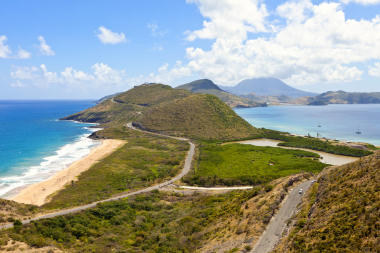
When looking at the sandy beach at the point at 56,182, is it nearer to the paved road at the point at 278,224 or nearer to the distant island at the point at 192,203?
the distant island at the point at 192,203

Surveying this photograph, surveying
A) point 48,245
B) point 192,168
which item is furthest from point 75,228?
point 192,168

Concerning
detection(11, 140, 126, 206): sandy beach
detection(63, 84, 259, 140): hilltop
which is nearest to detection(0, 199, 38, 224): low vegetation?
detection(11, 140, 126, 206): sandy beach

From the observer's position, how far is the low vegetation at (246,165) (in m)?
63.6

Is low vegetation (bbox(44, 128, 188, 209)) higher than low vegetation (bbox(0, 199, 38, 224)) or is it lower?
lower

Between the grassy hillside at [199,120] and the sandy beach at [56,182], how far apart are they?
52179 millimetres

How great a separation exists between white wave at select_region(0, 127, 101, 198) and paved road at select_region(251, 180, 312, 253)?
211ft

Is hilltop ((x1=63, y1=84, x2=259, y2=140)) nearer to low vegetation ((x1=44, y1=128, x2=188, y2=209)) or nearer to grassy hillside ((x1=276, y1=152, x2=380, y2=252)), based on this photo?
low vegetation ((x1=44, y1=128, x2=188, y2=209))

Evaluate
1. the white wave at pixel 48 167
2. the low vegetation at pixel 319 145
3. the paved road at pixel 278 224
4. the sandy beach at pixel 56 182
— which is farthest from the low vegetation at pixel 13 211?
the low vegetation at pixel 319 145

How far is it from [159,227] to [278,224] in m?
18.8

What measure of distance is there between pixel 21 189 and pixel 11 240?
A: 4466cm

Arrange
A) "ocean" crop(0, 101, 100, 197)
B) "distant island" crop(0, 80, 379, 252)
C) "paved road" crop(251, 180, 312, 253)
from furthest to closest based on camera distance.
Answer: "ocean" crop(0, 101, 100, 197) < "distant island" crop(0, 80, 379, 252) < "paved road" crop(251, 180, 312, 253)

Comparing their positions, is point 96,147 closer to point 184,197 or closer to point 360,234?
point 184,197

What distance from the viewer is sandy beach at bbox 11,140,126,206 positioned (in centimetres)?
5729

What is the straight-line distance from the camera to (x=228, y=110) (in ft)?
563
